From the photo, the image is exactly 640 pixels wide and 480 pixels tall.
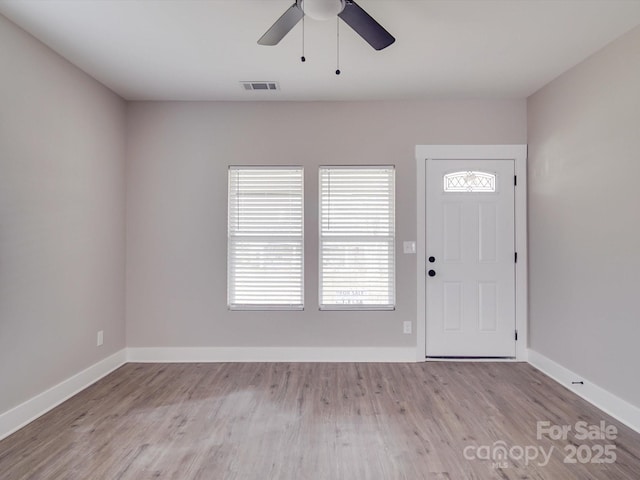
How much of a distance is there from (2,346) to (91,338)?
0.91m

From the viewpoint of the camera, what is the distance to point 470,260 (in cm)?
377

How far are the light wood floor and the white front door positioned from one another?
1.25ft

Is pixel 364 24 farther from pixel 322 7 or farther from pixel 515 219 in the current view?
pixel 515 219

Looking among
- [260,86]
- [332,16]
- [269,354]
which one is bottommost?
[269,354]

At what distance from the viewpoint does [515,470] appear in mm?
2041

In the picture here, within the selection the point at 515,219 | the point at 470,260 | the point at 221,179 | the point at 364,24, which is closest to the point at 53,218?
the point at 221,179

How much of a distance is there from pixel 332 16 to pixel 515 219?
2.89m

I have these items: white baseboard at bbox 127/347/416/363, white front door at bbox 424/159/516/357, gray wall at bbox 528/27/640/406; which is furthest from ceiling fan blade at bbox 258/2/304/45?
white baseboard at bbox 127/347/416/363

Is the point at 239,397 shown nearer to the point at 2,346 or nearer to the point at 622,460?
the point at 2,346

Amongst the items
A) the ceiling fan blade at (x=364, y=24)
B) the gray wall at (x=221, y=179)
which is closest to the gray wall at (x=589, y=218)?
the gray wall at (x=221, y=179)

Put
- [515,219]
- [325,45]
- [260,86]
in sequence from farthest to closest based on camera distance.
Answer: [515,219] → [260,86] → [325,45]

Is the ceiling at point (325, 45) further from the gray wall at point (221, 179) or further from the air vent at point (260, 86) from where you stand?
the gray wall at point (221, 179)

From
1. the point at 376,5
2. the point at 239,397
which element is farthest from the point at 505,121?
the point at 239,397

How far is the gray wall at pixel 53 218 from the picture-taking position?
7.93 feet
